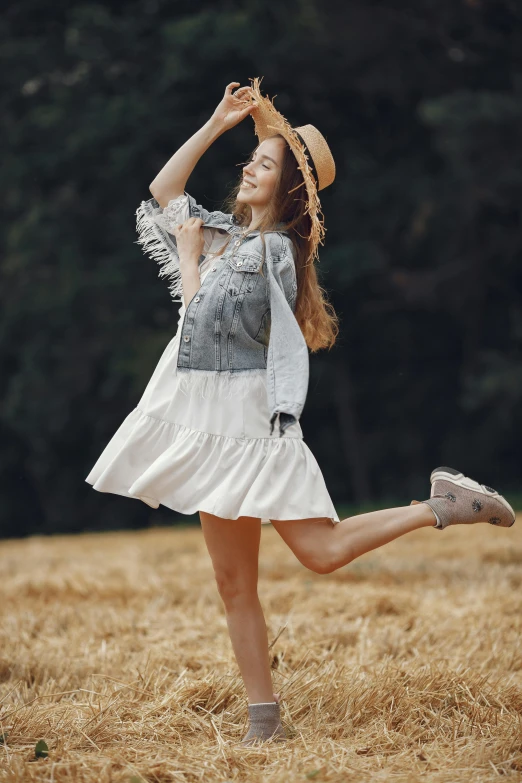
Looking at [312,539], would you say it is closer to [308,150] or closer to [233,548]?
[233,548]

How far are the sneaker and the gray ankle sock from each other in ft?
2.32

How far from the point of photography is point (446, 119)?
13.0m

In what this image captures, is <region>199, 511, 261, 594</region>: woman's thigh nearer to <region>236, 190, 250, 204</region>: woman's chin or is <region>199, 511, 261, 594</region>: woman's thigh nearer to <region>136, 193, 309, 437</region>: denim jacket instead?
<region>136, 193, 309, 437</region>: denim jacket

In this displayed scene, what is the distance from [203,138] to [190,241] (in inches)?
14.0

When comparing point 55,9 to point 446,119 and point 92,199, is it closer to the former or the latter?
point 92,199

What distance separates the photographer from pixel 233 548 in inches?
119

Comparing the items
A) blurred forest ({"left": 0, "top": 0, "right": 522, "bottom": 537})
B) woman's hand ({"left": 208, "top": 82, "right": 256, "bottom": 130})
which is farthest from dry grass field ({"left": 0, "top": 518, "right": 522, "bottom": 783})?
blurred forest ({"left": 0, "top": 0, "right": 522, "bottom": 537})

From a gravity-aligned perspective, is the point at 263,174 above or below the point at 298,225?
above

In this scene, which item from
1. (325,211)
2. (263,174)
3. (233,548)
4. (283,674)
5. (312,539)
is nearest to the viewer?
(312,539)

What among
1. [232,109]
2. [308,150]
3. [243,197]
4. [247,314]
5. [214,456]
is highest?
[232,109]

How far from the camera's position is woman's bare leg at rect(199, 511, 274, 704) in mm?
3006

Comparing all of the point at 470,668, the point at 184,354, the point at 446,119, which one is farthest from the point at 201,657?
the point at 446,119

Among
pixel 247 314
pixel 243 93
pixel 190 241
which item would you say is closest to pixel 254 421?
pixel 247 314

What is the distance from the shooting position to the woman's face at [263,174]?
3170mm
